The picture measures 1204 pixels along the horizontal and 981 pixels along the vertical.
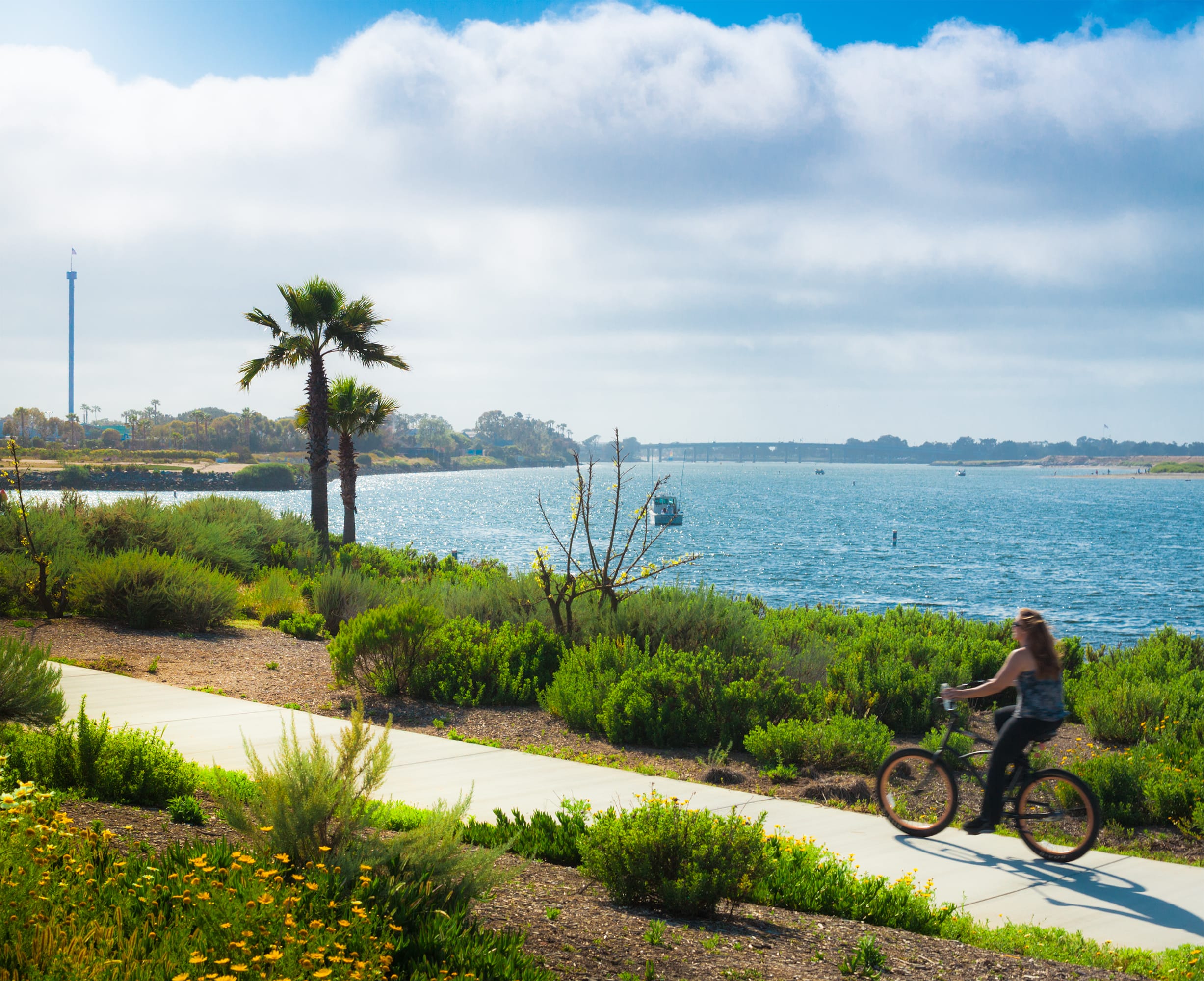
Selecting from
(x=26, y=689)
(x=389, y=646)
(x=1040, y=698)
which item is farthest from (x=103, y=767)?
(x=1040, y=698)

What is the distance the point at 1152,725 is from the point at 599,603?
6793 mm

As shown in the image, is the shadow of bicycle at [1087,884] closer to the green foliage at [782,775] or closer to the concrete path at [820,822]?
the concrete path at [820,822]

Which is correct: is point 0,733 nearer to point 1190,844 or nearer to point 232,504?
point 1190,844

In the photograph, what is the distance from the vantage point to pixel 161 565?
15.7m

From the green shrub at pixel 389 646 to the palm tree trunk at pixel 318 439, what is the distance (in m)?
17.5

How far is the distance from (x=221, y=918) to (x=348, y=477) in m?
28.8

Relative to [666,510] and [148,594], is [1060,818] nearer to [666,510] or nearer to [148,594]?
[148,594]

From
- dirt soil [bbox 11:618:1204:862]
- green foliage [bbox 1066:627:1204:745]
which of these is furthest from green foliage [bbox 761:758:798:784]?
green foliage [bbox 1066:627:1204:745]

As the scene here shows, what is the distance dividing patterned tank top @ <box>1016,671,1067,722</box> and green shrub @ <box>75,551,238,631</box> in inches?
516

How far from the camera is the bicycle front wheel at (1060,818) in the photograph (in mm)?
6160

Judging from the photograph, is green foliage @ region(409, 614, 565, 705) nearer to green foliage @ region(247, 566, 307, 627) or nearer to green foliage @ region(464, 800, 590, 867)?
green foliage @ region(464, 800, 590, 867)

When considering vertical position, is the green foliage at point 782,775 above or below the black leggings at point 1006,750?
below

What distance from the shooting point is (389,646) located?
11.6 metres

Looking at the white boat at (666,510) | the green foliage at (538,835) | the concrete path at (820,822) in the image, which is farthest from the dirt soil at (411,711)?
the white boat at (666,510)
